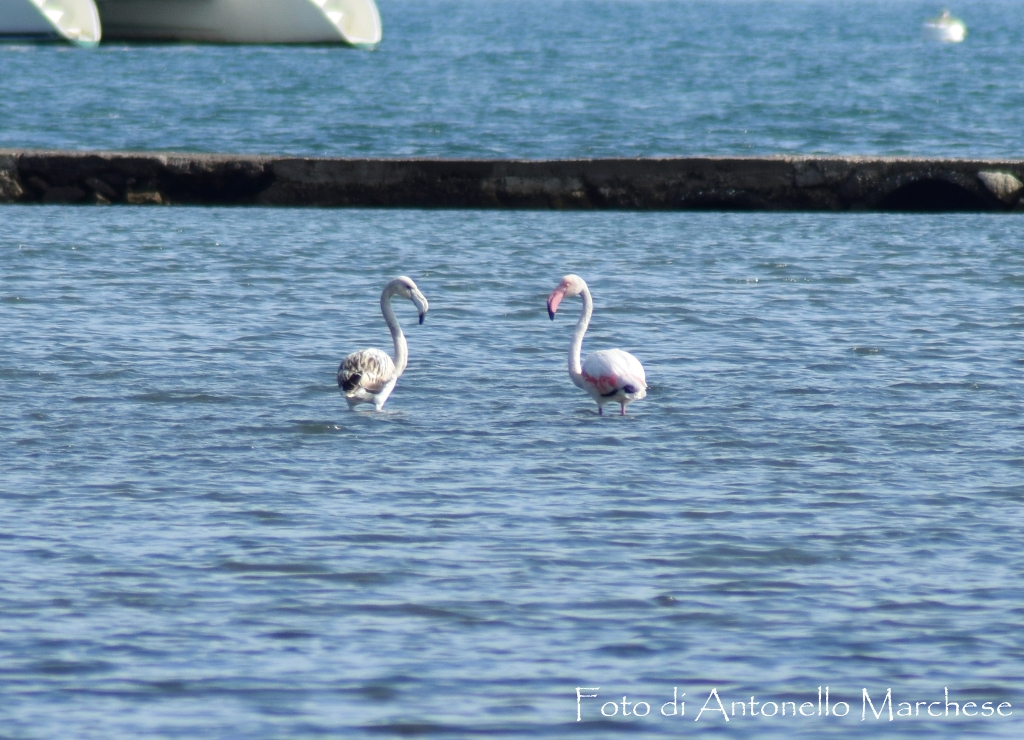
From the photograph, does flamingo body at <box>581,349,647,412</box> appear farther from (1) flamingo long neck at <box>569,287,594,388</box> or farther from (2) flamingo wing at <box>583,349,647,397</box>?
(1) flamingo long neck at <box>569,287,594,388</box>

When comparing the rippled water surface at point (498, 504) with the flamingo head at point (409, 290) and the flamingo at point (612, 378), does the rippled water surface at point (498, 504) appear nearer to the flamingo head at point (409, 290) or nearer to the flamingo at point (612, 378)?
the flamingo at point (612, 378)

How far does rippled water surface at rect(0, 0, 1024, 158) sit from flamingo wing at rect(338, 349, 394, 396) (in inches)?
815

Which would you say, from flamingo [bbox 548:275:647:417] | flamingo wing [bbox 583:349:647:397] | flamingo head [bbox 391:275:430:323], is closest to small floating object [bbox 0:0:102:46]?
flamingo head [bbox 391:275:430:323]

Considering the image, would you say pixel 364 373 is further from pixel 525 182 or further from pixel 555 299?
pixel 525 182

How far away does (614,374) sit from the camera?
382 inches

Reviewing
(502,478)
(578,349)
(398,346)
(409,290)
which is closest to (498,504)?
(502,478)

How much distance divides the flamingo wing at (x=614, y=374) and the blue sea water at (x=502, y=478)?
0.19m

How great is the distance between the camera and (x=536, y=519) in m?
7.36

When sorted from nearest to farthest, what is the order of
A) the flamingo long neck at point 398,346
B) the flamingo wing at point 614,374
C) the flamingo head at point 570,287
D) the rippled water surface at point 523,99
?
1. the flamingo wing at point 614,374
2. the flamingo long neck at point 398,346
3. the flamingo head at point 570,287
4. the rippled water surface at point 523,99

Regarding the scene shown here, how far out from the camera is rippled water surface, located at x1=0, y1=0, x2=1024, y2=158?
34500 mm

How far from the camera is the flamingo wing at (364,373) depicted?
973 centimetres

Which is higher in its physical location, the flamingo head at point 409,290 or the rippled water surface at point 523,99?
the rippled water surface at point 523,99

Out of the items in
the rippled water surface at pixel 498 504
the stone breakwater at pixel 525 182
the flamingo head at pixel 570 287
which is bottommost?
the rippled water surface at pixel 498 504

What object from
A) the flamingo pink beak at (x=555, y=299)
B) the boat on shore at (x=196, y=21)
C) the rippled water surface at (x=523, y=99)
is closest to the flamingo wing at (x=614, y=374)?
the flamingo pink beak at (x=555, y=299)
